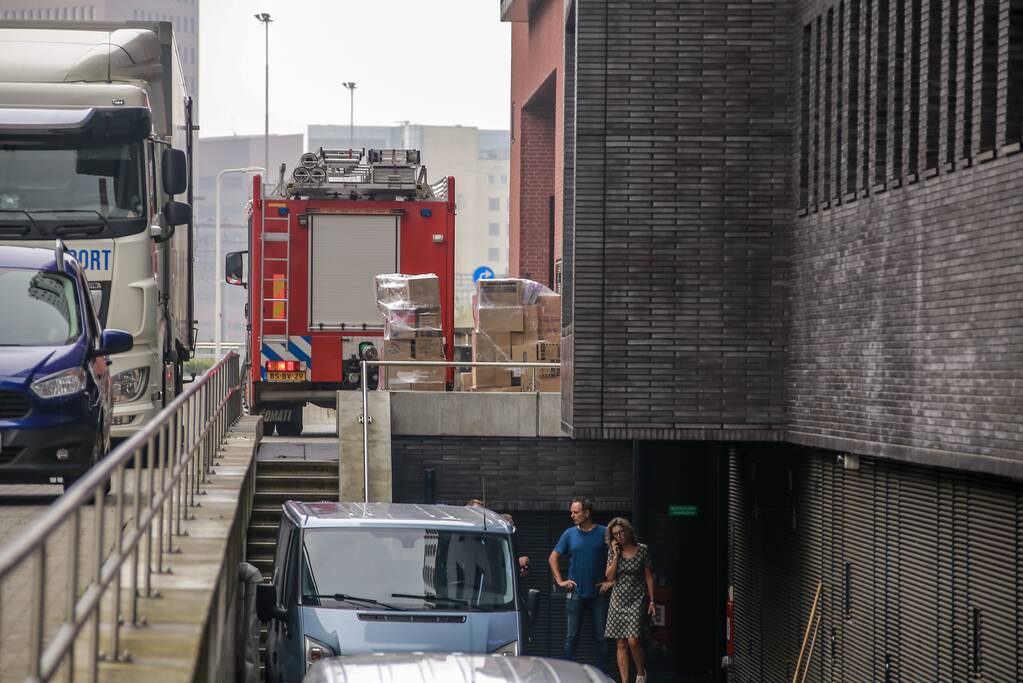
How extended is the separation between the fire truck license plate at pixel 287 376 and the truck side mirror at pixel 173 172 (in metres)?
6.82

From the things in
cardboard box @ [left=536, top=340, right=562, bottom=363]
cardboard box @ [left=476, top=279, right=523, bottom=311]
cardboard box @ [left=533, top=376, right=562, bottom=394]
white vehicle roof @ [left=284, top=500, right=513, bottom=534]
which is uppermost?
cardboard box @ [left=476, top=279, right=523, bottom=311]

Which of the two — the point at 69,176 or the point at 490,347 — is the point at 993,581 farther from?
the point at 490,347

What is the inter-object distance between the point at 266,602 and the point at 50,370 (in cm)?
203

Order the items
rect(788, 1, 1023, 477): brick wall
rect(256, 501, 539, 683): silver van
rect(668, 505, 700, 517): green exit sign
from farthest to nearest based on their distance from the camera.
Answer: rect(668, 505, 700, 517): green exit sign < rect(788, 1, 1023, 477): brick wall < rect(256, 501, 539, 683): silver van

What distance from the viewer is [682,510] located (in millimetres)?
19422

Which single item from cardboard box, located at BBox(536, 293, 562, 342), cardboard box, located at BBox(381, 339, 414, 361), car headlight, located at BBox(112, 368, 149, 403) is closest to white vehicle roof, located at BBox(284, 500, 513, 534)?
car headlight, located at BBox(112, 368, 149, 403)

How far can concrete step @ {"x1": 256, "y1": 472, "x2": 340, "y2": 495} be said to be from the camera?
57.3ft

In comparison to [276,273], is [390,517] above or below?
below

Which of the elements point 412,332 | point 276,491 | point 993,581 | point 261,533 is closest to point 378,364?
point 412,332

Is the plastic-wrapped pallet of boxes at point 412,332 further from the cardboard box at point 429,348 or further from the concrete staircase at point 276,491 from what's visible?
the concrete staircase at point 276,491

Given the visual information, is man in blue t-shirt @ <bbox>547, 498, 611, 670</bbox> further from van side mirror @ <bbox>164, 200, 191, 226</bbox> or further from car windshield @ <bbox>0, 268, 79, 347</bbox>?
car windshield @ <bbox>0, 268, 79, 347</bbox>

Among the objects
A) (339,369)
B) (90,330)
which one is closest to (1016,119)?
(90,330)

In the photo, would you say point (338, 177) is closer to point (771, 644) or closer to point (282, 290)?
point (282, 290)

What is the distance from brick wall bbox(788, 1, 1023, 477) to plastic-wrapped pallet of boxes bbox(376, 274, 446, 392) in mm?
5767
